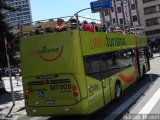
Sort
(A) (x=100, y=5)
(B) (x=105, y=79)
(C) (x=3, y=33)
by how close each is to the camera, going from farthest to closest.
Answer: (A) (x=100, y=5) → (C) (x=3, y=33) → (B) (x=105, y=79)

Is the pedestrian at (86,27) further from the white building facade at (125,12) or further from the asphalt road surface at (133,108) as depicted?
the white building facade at (125,12)

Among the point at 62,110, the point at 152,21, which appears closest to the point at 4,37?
the point at 62,110

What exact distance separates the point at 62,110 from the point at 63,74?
49.1 inches

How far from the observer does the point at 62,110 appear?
12742mm

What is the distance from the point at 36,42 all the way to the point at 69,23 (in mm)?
1490

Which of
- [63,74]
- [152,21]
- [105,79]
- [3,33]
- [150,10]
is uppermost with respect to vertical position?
[150,10]

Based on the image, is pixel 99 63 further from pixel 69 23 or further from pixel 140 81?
pixel 140 81

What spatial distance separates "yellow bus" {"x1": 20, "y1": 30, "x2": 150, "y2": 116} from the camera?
41.3 feet

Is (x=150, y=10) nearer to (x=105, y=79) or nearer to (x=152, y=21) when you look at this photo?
(x=152, y=21)

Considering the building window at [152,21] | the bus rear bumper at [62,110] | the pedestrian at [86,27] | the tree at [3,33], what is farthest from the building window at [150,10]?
the bus rear bumper at [62,110]

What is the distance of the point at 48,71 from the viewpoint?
1302 centimetres

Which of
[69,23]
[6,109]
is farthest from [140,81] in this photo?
[69,23]

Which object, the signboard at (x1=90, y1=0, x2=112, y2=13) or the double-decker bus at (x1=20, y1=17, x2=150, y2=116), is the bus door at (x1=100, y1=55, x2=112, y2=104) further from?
the signboard at (x1=90, y1=0, x2=112, y2=13)

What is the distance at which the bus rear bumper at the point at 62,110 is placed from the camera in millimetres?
12461
